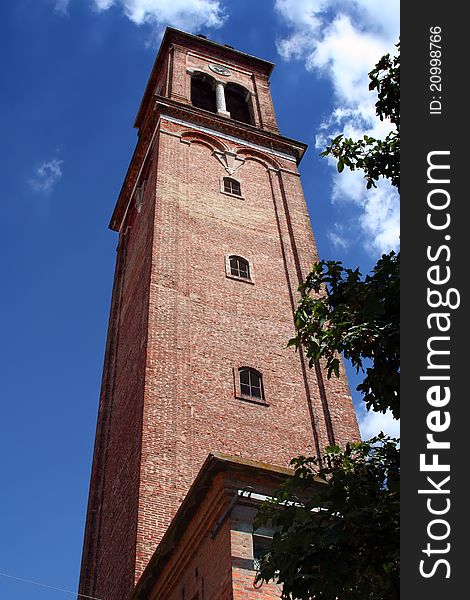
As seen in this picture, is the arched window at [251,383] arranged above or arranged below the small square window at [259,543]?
above

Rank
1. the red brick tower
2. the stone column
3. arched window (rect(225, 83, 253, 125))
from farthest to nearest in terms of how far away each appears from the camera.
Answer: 1. arched window (rect(225, 83, 253, 125))
2. the stone column
3. the red brick tower

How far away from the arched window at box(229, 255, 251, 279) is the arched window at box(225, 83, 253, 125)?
9.86 meters

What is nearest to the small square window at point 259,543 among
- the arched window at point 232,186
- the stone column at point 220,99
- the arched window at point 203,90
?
the arched window at point 232,186

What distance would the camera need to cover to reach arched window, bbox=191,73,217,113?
2625 centimetres

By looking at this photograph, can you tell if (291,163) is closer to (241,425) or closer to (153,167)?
(153,167)

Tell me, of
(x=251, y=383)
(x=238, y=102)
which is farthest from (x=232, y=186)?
(x=251, y=383)

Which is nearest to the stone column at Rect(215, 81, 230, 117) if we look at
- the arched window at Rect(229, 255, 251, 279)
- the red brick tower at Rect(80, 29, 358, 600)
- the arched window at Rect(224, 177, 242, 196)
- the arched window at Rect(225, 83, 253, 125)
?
the red brick tower at Rect(80, 29, 358, 600)

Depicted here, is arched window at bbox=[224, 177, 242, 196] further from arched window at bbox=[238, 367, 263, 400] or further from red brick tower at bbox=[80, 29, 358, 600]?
arched window at bbox=[238, 367, 263, 400]

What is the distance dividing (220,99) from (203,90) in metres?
1.64

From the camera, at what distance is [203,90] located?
2694 centimetres

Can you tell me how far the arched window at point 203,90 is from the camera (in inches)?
1033

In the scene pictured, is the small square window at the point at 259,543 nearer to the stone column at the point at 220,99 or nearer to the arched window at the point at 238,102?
the stone column at the point at 220,99

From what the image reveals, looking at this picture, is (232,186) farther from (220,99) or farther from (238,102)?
(238,102)

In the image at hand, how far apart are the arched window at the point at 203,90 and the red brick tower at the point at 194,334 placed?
1.92 metres
